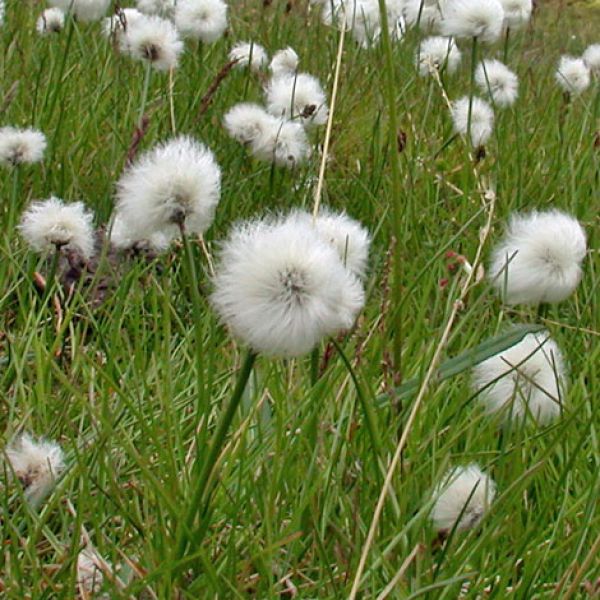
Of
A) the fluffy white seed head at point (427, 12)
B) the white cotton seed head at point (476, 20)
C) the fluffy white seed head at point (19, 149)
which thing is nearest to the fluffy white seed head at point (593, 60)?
the fluffy white seed head at point (427, 12)

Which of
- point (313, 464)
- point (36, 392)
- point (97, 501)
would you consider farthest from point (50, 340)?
point (313, 464)

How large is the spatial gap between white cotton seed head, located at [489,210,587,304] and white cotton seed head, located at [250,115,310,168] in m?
0.90

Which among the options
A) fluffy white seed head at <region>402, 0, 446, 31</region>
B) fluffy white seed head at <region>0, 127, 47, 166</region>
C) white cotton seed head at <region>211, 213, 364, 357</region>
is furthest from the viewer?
fluffy white seed head at <region>402, 0, 446, 31</region>

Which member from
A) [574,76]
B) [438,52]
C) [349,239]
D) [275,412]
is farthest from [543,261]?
[574,76]

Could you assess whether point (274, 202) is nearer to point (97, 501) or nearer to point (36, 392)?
point (36, 392)

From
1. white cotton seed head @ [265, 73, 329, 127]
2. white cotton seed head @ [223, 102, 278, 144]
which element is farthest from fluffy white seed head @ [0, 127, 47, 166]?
white cotton seed head @ [265, 73, 329, 127]

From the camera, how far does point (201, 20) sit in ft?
9.29

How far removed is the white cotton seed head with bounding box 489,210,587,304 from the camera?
1345 mm

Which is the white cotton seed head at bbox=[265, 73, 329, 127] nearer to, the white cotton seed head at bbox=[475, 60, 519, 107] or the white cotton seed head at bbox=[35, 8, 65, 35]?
the white cotton seed head at bbox=[475, 60, 519, 107]

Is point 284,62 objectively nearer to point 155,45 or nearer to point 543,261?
point 155,45

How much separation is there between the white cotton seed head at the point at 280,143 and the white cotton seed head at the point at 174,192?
989mm

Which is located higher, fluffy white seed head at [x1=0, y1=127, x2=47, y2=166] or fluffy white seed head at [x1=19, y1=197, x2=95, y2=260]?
fluffy white seed head at [x1=0, y1=127, x2=47, y2=166]

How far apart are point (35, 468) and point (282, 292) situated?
47 cm

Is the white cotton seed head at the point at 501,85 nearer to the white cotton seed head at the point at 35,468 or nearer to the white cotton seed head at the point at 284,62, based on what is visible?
the white cotton seed head at the point at 284,62
